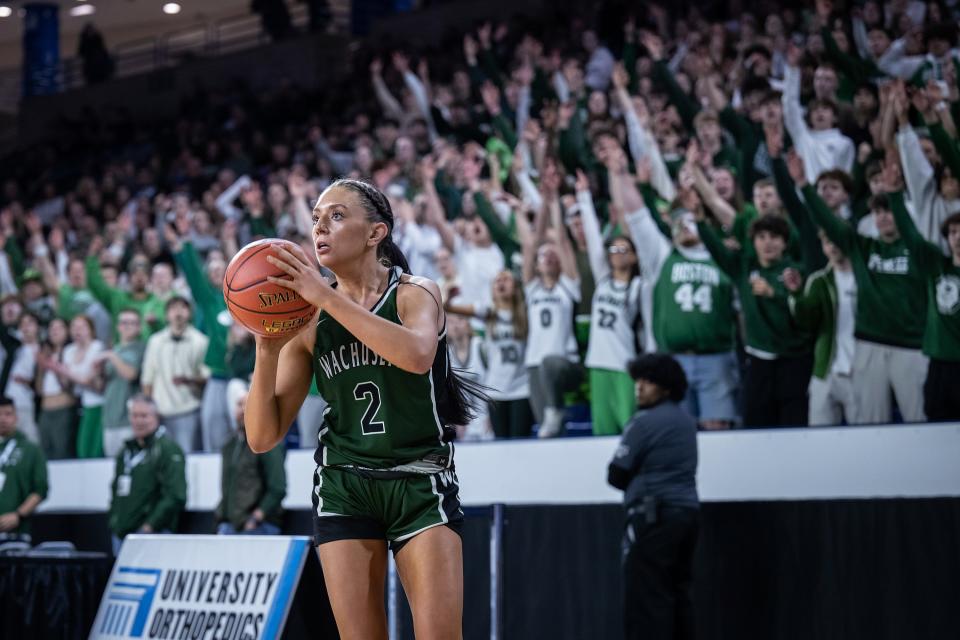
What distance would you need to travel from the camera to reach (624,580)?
6.87 meters

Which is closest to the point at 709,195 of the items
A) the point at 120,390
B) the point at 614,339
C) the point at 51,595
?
the point at 614,339

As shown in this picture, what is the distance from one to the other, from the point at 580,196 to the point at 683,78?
9.31 feet

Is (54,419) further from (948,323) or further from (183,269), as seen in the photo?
(948,323)

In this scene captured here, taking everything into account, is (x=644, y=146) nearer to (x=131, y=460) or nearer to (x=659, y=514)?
(x=659, y=514)

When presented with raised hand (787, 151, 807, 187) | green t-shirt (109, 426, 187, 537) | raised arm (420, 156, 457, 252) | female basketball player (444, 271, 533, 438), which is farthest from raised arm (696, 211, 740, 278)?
green t-shirt (109, 426, 187, 537)

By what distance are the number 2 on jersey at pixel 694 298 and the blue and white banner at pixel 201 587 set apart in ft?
11.7

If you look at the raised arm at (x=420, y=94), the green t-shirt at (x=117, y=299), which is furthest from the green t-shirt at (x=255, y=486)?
the raised arm at (x=420, y=94)

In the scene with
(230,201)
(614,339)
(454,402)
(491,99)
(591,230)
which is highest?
(491,99)

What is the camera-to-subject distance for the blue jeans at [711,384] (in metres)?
8.06

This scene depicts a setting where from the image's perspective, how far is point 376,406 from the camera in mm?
3768

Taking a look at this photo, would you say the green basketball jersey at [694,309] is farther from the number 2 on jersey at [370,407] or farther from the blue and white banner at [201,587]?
the number 2 on jersey at [370,407]

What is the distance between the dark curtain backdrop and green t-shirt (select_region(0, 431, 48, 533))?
2.67 m

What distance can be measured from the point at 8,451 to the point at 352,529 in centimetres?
662

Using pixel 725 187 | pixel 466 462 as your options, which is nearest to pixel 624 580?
pixel 466 462
